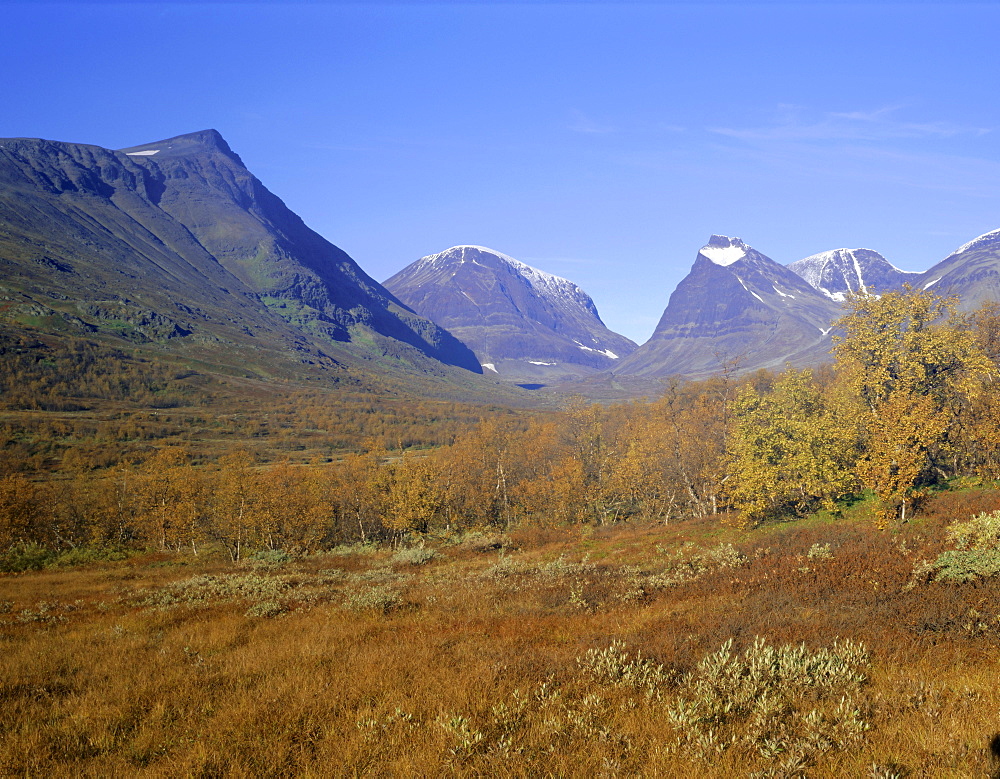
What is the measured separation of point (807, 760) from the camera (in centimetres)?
586

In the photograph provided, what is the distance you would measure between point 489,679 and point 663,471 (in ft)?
181

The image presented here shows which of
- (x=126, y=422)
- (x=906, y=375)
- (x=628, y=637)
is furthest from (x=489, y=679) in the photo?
(x=126, y=422)

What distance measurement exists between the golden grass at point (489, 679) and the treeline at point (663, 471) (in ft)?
42.8

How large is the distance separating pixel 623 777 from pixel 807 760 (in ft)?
6.89

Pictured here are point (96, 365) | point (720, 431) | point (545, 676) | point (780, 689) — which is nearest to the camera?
point (780, 689)

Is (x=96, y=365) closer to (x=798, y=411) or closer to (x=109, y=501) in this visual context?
(x=109, y=501)

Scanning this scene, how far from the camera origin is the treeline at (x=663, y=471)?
29031mm

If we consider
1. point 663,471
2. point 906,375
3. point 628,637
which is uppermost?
point 906,375

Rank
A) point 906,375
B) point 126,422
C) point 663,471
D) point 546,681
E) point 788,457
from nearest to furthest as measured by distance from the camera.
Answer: point 546,681
point 906,375
point 788,457
point 663,471
point 126,422

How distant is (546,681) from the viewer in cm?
872

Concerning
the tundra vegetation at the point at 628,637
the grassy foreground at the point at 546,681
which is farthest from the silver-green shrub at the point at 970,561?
the grassy foreground at the point at 546,681

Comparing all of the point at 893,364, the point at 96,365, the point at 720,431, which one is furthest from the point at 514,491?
the point at 96,365

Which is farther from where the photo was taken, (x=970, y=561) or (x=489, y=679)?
(x=970, y=561)

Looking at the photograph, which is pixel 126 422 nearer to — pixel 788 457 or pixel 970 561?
pixel 788 457
